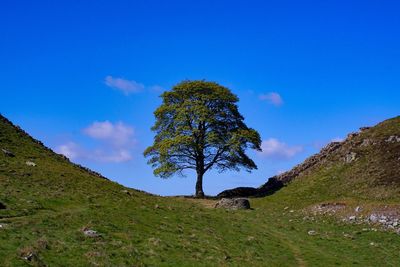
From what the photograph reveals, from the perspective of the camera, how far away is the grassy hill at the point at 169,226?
25.0 meters

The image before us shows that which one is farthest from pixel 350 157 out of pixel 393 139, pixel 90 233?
pixel 90 233

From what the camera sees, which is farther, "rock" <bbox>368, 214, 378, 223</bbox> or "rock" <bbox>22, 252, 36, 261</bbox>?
"rock" <bbox>368, 214, 378, 223</bbox>

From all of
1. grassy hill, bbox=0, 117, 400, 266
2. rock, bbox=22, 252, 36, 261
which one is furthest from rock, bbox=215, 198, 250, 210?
rock, bbox=22, 252, 36, 261

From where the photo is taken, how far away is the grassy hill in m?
25.0

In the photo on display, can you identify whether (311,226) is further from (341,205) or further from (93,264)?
(93,264)

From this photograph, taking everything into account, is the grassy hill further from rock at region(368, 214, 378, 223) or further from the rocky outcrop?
the rocky outcrop

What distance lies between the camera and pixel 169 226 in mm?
34875

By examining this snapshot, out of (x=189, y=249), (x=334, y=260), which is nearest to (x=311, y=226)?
(x=334, y=260)

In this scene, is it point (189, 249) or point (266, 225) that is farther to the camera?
point (266, 225)

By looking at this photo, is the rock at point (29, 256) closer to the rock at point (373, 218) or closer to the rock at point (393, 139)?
the rock at point (373, 218)

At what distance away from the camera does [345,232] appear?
4088cm

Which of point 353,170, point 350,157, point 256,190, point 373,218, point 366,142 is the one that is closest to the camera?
point 373,218

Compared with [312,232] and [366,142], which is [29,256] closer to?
[312,232]

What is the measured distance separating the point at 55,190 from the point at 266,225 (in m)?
19.3
